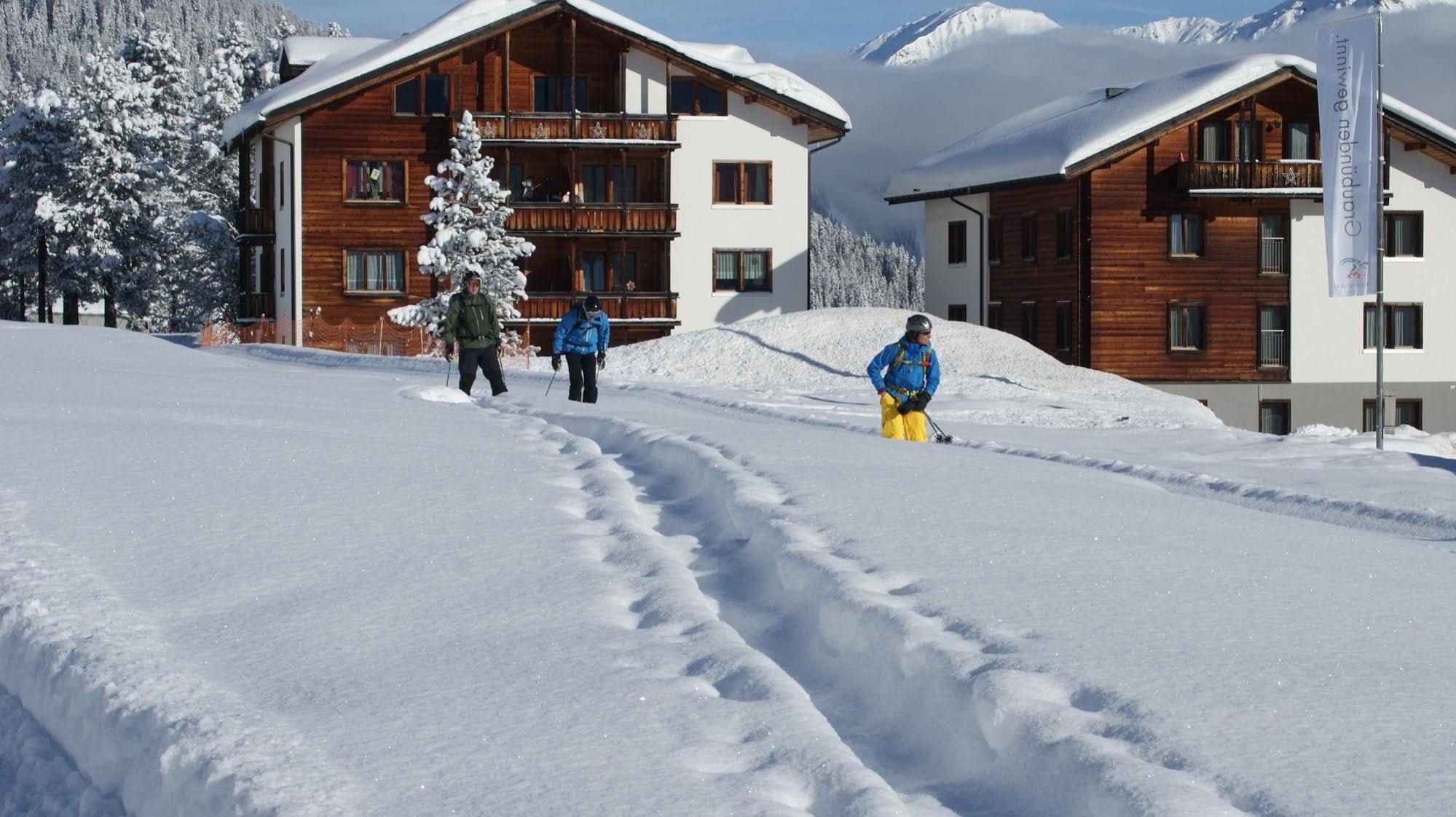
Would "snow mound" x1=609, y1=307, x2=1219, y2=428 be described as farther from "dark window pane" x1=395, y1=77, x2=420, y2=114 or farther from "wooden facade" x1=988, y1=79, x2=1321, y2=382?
"dark window pane" x1=395, y1=77, x2=420, y2=114

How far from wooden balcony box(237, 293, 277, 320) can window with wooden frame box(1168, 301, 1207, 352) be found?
25362mm

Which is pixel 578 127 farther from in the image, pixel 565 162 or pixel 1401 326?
pixel 1401 326

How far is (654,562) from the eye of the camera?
7.48m

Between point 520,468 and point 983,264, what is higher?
point 983,264

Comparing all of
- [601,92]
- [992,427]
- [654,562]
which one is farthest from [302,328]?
[654,562]

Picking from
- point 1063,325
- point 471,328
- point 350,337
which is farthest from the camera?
point 1063,325

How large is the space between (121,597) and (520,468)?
4.56 m

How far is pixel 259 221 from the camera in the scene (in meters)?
45.5

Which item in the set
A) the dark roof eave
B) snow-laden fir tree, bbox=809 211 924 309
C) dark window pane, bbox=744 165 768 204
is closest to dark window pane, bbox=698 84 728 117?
dark window pane, bbox=744 165 768 204

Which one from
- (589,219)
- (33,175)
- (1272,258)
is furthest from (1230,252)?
(33,175)

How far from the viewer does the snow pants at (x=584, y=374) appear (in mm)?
18625

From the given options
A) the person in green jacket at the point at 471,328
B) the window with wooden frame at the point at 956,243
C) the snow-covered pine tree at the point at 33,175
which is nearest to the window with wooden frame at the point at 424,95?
the window with wooden frame at the point at 956,243

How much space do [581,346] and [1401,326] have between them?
101ft

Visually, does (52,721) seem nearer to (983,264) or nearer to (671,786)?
(671,786)
